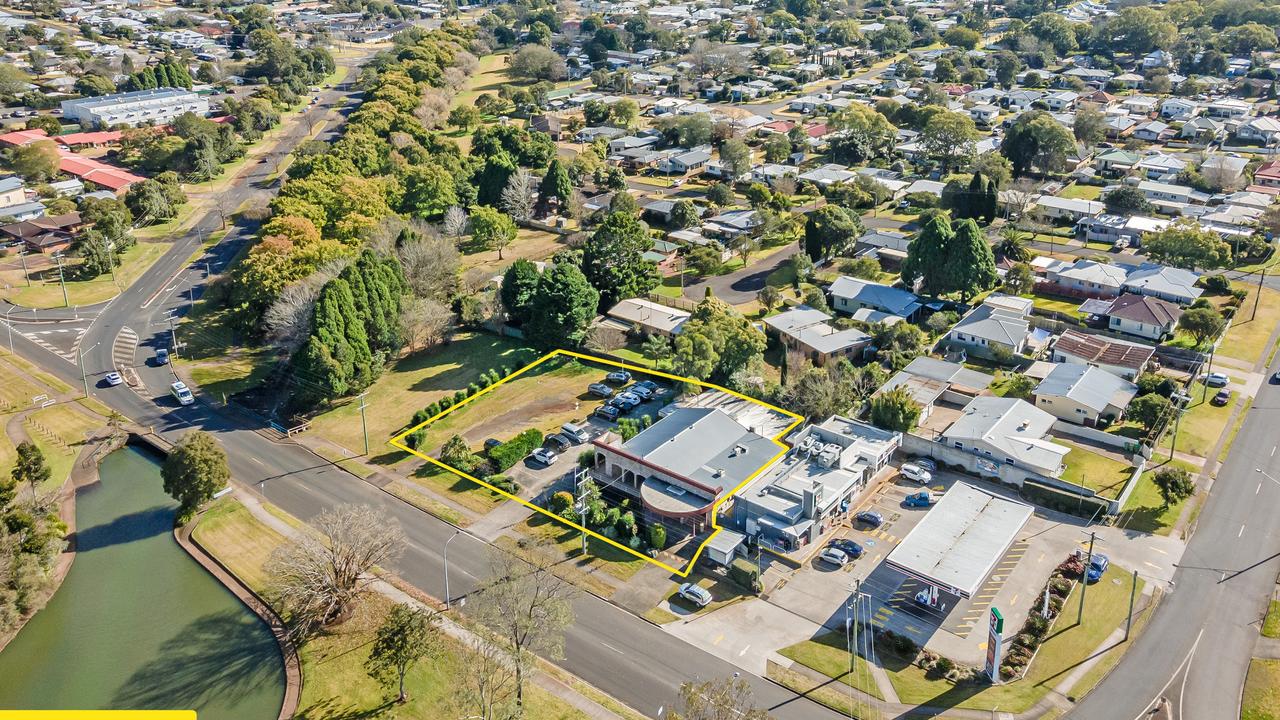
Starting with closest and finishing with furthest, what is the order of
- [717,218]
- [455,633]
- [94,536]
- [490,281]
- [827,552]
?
[455,633]
[827,552]
[94,536]
[490,281]
[717,218]

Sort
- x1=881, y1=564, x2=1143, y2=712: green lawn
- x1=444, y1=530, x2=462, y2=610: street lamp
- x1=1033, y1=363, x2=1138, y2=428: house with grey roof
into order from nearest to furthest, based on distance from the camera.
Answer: x1=881, y1=564, x2=1143, y2=712: green lawn, x1=444, y1=530, x2=462, y2=610: street lamp, x1=1033, y1=363, x2=1138, y2=428: house with grey roof

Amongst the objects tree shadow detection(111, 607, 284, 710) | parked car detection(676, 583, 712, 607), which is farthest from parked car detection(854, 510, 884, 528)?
tree shadow detection(111, 607, 284, 710)

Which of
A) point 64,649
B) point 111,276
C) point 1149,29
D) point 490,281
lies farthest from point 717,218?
point 1149,29

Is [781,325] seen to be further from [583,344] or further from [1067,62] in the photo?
[1067,62]

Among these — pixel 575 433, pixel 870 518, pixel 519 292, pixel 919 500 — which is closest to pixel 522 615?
pixel 575 433

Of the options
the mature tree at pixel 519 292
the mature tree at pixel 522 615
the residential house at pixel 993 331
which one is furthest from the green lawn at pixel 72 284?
the residential house at pixel 993 331

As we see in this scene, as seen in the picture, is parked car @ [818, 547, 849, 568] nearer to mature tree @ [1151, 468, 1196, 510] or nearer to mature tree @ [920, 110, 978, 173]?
mature tree @ [1151, 468, 1196, 510]
